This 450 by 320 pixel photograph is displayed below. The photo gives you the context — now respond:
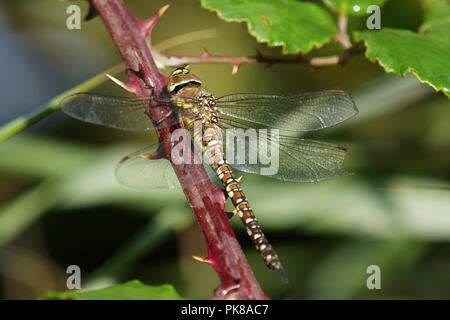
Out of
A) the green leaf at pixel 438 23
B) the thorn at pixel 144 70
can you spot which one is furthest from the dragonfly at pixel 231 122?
the green leaf at pixel 438 23

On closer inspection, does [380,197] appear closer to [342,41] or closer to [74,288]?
[342,41]

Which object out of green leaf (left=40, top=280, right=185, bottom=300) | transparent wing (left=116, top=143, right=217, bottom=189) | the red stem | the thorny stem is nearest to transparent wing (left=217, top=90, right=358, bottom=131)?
the thorny stem

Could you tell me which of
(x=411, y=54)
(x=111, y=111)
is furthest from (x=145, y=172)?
(x=411, y=54)

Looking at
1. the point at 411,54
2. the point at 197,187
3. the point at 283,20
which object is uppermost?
the point at 283,20

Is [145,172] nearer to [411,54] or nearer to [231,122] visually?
[231,122]

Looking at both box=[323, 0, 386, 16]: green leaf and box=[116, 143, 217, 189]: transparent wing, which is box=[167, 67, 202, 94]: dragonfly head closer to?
box=[116, 143, 217, 189]: transparent wing
